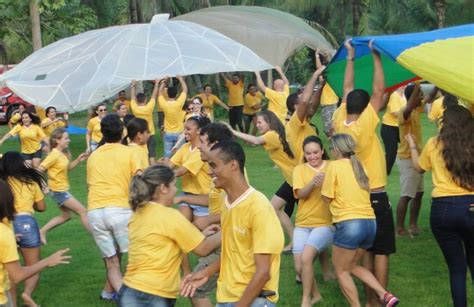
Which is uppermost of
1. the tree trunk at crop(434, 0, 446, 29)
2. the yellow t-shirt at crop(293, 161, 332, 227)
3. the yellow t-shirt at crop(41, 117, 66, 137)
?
the yellow t-shirt at crop(293, 161, 332, 227)

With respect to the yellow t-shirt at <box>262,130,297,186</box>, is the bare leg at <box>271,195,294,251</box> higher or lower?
lower

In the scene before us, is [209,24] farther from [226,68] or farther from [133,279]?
[133,279]

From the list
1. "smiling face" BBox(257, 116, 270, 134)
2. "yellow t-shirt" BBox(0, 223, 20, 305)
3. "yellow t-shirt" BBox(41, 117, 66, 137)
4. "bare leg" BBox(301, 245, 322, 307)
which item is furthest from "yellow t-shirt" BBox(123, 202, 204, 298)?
"yellow t-shirt" BBox(41, 117, 66, 137)

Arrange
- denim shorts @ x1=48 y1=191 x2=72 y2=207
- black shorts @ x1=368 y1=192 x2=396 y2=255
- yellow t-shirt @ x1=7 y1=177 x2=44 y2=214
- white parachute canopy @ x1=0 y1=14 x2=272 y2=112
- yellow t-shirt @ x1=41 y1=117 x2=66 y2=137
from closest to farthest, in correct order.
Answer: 1. black shorts @ x1=368 y1=192 x2=396 y2=255
2. yellow t-shirt @ x1=7 y1=177 x2=44 y2=214
3. denim shorts @ x1=48 y1=191 x2=72 y2=207
4. white parachute canopy @ x1=0 y1=14 x2=272 y2=112
5. yellow t-shirt @ x1=41 y1=117 x2=66 y2=137

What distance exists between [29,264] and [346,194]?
3.05m

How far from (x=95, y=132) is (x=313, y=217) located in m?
8.95

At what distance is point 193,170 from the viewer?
785cm

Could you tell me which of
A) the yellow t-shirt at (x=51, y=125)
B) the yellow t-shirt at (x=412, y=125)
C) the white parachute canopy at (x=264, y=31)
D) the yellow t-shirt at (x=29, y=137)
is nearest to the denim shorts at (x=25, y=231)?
the yellow t-shirt at (x=412, y=125)

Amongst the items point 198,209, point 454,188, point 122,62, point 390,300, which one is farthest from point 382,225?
point 122,62

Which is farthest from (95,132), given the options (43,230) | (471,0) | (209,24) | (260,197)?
(471,0)

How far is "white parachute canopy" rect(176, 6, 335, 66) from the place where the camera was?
15.2 metres

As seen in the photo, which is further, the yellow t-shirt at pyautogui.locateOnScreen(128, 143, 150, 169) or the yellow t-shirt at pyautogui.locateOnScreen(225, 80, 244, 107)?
the yellow t-shirt at pyautogui.locateOnScreen(225, 80, 244, 107)

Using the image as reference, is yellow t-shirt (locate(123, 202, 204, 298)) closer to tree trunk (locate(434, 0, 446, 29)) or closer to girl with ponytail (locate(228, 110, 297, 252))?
girl with ponytail (locate(228, 110, 297, 252))

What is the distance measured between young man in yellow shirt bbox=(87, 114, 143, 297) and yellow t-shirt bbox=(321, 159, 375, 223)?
6.15ft
